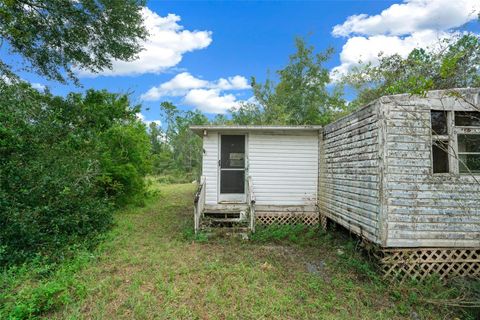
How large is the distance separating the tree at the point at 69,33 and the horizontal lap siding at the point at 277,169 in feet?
16.5

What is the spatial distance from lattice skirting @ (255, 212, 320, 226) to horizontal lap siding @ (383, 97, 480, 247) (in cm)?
331

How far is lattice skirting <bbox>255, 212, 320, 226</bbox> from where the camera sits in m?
7.31

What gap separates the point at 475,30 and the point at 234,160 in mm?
8557

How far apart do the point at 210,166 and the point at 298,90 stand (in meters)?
14.9

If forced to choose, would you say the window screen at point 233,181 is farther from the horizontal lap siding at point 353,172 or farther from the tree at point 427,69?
the tree at point 427,69

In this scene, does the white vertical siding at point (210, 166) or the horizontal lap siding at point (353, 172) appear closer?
the horizontal lap siding at point (353, 172)

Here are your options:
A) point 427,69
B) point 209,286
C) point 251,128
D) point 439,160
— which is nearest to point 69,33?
point 251,128

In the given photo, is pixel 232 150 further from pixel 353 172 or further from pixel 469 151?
pixel 469 151

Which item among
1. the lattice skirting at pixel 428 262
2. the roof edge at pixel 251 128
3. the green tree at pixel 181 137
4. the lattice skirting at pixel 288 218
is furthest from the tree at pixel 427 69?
the green tree at pixel 181 137

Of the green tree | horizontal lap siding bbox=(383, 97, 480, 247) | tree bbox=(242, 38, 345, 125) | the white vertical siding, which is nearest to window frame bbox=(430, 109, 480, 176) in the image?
horizontal lap siding bbox=(383, 97, 480, 247)

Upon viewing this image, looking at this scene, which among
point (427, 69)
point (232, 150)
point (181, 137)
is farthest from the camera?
point (181, 137)

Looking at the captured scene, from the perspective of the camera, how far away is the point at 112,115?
983cm

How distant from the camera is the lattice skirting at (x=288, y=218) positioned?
7.31 meters

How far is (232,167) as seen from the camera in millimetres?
7453
